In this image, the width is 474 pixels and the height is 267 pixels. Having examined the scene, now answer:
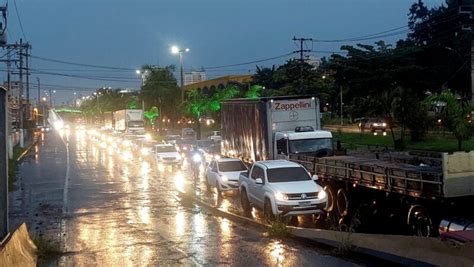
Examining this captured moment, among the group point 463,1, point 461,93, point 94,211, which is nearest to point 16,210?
point 94,211

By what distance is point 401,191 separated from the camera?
47.0 ft

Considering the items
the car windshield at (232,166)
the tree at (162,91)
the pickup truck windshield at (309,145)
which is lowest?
the car windshield at (232,166)

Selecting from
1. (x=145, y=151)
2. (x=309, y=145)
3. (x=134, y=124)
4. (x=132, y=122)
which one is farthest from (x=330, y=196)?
(x=132, y=122)

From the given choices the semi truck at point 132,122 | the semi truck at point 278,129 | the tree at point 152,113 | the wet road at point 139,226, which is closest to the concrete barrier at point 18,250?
the wet road at point 139,226

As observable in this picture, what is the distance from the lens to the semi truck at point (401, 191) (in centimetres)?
1244

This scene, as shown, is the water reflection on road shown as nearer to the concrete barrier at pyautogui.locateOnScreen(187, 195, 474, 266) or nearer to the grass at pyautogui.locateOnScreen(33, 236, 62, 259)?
the grass at pyautogui.locateOnScreen(33, 236, 62, 259)

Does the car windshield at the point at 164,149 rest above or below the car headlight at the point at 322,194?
above

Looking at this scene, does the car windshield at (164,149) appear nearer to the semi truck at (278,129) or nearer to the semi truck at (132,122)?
the semi truck at (278,129)

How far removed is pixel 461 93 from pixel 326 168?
226 ft

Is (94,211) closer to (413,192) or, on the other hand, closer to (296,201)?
(296,201)

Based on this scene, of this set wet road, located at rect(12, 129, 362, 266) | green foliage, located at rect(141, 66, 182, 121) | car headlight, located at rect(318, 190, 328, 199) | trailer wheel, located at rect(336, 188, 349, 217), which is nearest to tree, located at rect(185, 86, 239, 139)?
green foliage, located at rect(141, 66, 182, 121)

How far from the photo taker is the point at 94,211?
20016 mm

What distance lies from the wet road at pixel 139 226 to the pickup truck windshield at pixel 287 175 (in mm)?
1951

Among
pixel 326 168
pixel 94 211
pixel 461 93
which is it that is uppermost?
pixel 461 93
